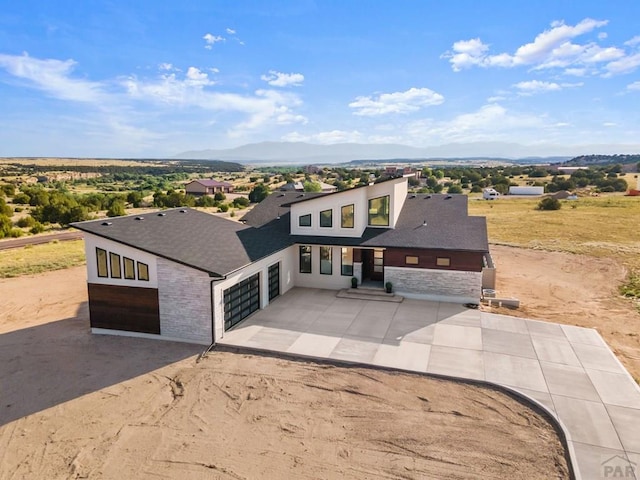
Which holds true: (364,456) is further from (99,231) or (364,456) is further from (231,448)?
(99,231)

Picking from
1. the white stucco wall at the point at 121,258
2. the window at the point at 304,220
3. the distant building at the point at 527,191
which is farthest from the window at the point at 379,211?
the distant building at the point at 527,191

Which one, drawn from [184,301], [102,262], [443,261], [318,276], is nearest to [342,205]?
[318,276]

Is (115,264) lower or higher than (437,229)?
lower

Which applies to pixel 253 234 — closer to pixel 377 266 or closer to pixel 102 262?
pixel 377 266

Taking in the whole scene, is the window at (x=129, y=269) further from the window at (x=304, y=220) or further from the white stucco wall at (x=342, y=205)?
the window at (x=304, y=220)

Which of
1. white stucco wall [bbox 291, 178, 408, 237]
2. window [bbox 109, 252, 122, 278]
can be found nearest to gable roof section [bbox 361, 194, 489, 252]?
white stucco wall [bbox 291, 178, 408, 237]

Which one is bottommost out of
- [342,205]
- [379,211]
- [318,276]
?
[318,276]

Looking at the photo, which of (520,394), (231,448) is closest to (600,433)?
(520,394)
